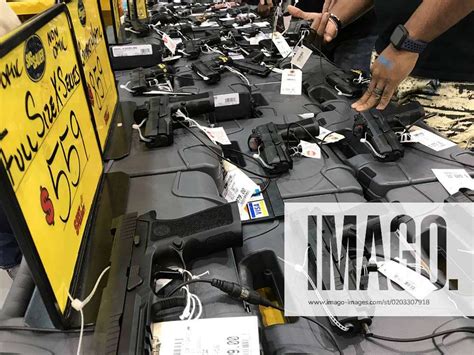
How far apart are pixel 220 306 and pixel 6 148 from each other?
0.42m

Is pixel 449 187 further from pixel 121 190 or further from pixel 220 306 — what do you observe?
pixel 121 190

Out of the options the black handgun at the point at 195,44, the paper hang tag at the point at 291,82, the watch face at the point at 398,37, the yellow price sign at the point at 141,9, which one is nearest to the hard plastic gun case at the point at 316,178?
the watch face at the point at 398,37

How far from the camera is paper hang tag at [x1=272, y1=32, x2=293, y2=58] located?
192 cm

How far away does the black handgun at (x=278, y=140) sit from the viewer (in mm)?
1082

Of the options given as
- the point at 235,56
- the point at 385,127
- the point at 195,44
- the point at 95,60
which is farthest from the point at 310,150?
the point at 195,44

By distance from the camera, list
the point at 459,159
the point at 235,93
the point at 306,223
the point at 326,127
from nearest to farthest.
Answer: the point at 306,223
the point at 459,159
the point at 326,127
the point at 235,93

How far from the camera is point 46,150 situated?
560 millimetres

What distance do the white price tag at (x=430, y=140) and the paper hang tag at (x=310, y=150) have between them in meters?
0.29

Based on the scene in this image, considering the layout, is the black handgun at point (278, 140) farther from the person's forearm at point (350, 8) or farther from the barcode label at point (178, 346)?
the person's forearm at point (350, 8)

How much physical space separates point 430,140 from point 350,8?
936 mm

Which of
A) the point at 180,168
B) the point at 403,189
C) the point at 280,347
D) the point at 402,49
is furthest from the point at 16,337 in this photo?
the point at 402,49

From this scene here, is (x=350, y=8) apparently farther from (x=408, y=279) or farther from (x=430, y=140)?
(x=408, y=279)

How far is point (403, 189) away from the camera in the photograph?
100 cm

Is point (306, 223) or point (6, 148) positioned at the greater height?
point (6, 148)
